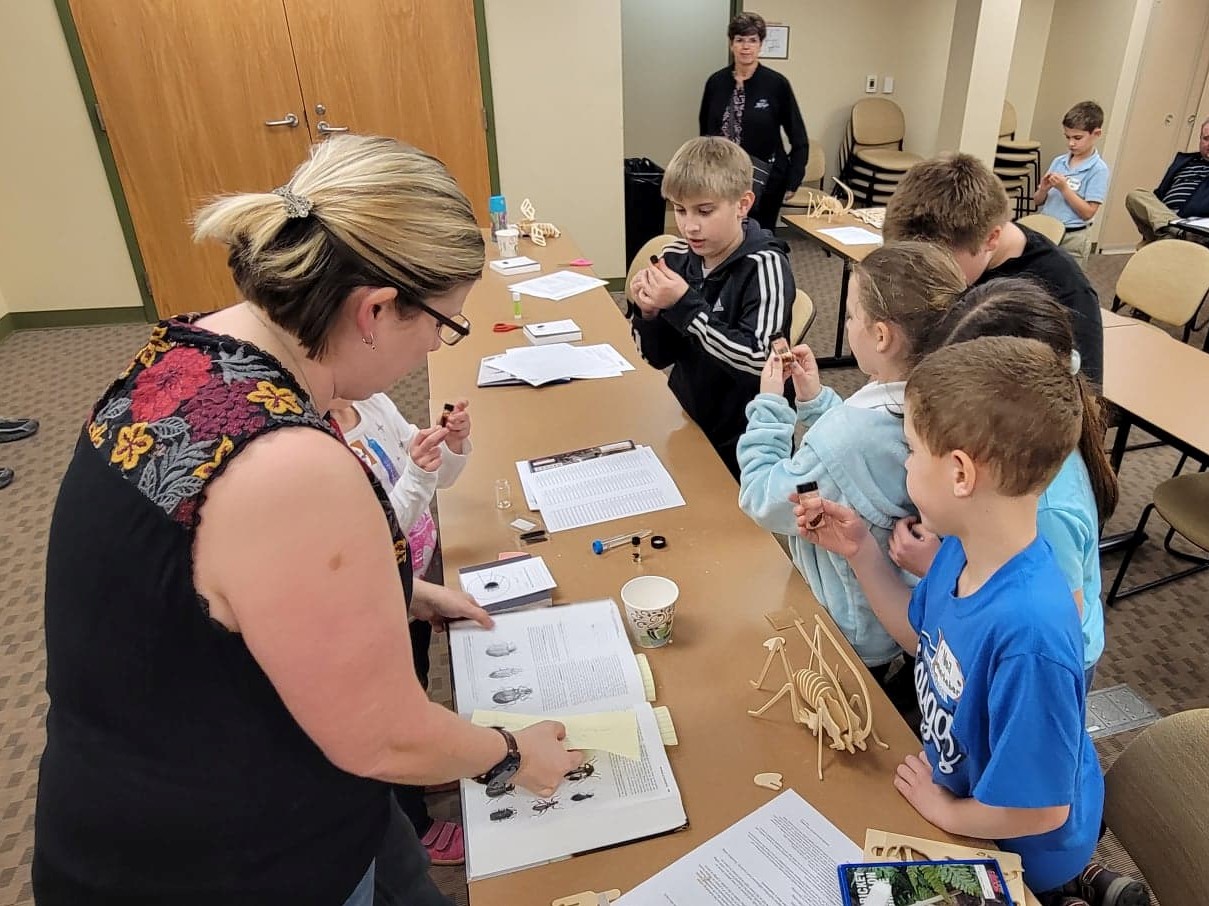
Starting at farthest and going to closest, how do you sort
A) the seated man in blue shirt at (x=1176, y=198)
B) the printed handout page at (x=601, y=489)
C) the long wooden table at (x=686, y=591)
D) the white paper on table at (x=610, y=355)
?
the seated man in blue shirt at (x=1176, y=198) < the white paper on table at (x=610, y=355) < the printed handout page at (x=601, y=489) < the long wooden table at (x=686, y=591)

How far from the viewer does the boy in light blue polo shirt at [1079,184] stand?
4.10m

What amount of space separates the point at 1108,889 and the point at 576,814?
83 cm

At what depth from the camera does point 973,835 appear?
0.95 m

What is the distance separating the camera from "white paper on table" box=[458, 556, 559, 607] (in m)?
1.34

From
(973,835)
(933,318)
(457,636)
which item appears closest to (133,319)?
(457,636)

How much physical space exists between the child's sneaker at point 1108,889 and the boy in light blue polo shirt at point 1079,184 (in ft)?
11.9

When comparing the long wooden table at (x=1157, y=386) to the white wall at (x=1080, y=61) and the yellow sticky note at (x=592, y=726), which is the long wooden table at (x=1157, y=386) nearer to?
the yellow sticky note at (x=592, y=726)

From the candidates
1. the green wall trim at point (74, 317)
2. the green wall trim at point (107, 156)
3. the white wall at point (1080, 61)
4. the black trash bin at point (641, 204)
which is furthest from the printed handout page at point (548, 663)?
the white wall at point (1080, 61)

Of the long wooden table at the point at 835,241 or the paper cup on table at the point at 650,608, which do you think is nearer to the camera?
the paper cup on table at the point at 650,608

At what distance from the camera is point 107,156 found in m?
4.55

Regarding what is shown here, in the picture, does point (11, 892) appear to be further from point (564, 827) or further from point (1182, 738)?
point (1182, 738)

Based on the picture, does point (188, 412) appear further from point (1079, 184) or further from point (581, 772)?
point (1079, 184)

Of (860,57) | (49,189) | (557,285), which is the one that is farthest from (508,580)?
(860,57)

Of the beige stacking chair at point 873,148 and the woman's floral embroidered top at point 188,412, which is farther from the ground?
the woman's floral embroidered top at point 188,412
